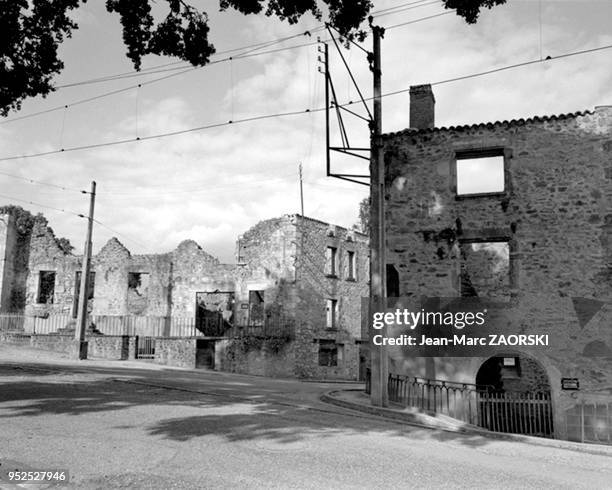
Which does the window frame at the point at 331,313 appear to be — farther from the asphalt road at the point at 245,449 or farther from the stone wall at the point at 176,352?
the asphalt road at the point at 245,449

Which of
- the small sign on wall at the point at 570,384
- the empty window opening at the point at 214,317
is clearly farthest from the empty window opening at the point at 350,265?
the small sign on wall at the point at 570,384

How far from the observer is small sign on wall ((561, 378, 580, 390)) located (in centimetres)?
1509

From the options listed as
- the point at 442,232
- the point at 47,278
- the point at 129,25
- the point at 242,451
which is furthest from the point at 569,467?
the point at 47,278

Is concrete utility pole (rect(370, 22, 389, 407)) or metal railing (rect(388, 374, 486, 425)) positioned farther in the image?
metal railing (rect(388, 374, 486, 425))

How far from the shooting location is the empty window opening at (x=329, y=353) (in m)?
31.0

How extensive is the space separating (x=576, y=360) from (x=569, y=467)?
6.74m

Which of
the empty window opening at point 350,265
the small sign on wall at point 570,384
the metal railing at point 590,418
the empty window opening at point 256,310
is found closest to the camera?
the metal railing at point 590,418

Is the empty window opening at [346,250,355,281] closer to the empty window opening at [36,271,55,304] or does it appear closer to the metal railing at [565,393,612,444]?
the empty window opening at [36,271,55,304]

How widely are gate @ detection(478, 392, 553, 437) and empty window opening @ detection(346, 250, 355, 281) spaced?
59.2ft

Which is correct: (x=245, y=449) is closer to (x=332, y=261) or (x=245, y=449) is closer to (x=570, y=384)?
(x=570, y=384)

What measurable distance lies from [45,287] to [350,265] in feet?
66.9

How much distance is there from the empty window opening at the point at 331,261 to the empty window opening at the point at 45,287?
56.3 ft

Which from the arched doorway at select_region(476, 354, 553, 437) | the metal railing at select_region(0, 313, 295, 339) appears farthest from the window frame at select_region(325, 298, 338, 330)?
the arched doorway at select_region(476, 354, 553, 437)

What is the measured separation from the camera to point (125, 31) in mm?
11414
